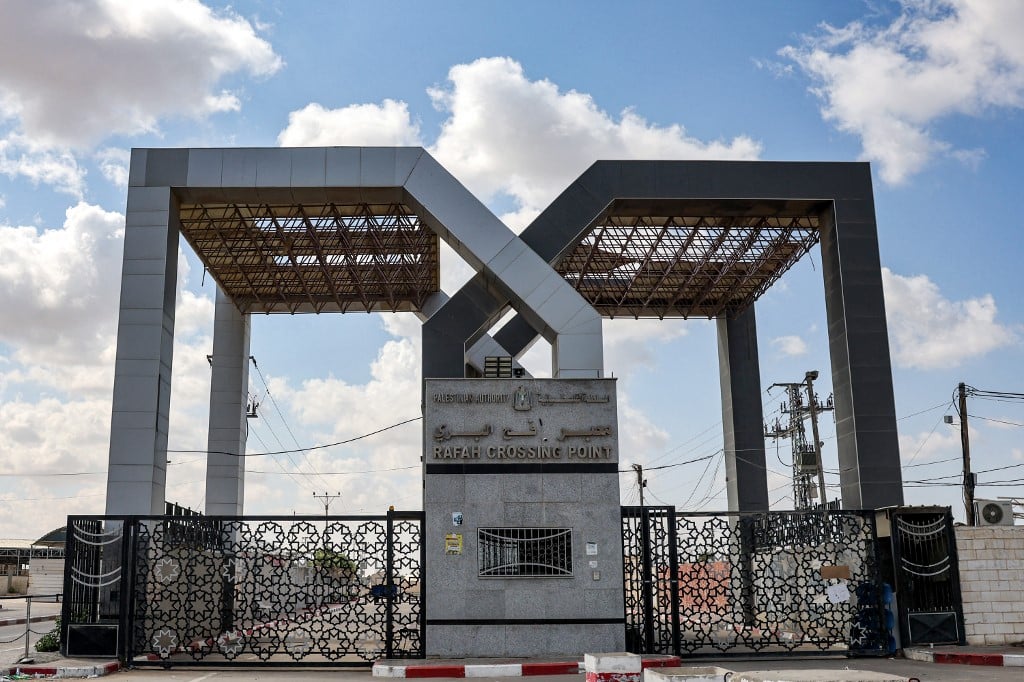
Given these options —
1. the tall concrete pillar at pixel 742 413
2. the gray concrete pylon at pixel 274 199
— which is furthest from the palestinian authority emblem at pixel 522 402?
the tall concrete pillar at pixel 742 413

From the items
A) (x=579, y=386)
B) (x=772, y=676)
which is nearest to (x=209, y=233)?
(x=579, y=386)

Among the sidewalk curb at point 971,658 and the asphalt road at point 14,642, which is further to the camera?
the asphalt road at point 14,642

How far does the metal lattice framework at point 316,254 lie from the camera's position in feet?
67.9

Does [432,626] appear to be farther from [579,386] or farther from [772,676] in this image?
[772,676]

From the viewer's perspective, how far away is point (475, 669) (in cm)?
1343

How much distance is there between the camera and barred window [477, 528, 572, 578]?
14656 millimetres

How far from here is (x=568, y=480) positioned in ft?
49.1

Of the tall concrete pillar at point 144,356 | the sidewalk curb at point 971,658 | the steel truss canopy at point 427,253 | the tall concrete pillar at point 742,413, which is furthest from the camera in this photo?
the tall concrete pillar at point 742,413

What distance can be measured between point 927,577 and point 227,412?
1916cm

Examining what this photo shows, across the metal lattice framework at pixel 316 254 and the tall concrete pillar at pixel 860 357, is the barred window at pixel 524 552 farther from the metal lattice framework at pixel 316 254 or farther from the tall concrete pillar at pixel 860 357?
the metal lattice framework at pixel 316 254

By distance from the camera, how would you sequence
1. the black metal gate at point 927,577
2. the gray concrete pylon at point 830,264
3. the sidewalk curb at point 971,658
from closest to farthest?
1. the sidewalk curb at point 971,658
2. the black metal gate at point 927,577
3. the gray concrete pylon at point 830,264

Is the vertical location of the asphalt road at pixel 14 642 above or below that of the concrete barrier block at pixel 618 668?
below

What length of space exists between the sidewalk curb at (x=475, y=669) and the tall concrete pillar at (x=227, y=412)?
14.3 meters

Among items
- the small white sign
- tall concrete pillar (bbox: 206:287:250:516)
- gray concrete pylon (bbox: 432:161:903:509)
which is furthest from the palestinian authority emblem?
tall concrete pillar (bbox: 206:287:250:516)
